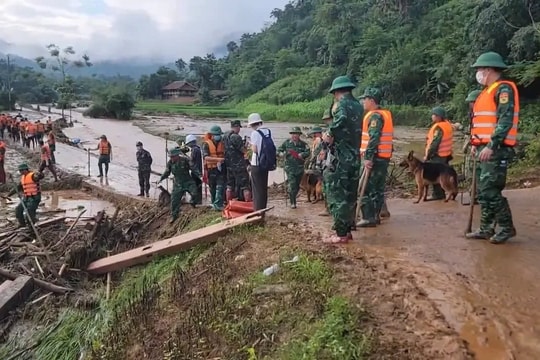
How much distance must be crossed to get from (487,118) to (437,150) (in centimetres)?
375

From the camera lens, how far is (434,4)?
54.7 m

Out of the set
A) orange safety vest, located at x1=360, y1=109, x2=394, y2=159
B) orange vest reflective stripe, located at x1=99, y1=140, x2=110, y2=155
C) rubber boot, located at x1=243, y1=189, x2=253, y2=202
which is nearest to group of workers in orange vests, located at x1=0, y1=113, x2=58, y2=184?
orange vest reflective stripe, located at x1=99, y1=140, x2=110, y2=155

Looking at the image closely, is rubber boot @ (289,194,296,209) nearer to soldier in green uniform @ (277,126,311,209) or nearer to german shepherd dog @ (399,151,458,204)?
soldier in green uniform @ (277,126,311,209)

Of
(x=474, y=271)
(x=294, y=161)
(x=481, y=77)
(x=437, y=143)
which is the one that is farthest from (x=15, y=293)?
(x=437, y=143)

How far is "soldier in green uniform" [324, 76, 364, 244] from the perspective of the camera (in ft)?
20.1

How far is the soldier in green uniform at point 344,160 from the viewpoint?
6.12 m

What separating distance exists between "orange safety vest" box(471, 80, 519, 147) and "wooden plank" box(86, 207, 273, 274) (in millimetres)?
3189

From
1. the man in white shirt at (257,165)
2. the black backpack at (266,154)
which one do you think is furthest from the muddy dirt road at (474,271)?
the black backpack at (266,154)

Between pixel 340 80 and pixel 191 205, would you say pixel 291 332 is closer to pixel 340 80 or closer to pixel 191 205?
pixel 340 80

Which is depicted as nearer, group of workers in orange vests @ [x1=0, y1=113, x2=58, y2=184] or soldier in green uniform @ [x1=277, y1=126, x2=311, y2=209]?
soldier in green uniform @ [x1=277, y1=126, x2=311, y2=209]

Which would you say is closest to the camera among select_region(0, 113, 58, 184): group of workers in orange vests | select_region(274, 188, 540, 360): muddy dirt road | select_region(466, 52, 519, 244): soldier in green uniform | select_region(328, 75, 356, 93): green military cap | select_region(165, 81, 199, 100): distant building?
select_region(274, 188, 540, 360): muddy dirt road

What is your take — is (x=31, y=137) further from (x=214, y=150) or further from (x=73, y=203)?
(x=214, y=150)

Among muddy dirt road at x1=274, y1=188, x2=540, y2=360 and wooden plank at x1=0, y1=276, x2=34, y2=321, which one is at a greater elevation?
muddy dirt road at x1=274, y1=188, x2=540, y2=360

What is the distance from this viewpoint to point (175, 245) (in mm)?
7719
